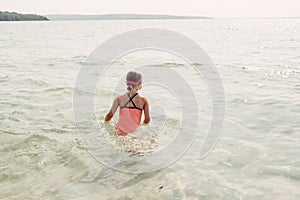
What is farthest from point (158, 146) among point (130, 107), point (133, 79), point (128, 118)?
point (133, 79)

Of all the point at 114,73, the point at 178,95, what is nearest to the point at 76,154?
the point at 178,95

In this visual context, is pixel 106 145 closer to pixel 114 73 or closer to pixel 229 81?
pixel 229 81

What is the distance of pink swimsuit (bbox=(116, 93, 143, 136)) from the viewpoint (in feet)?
22.5

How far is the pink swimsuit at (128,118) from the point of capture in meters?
6.85

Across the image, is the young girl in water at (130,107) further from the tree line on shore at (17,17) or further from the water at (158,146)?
the tree line on shore at (17,17)

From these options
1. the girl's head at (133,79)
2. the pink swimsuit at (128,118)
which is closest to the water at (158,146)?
the pink swimsuit at (128,118)

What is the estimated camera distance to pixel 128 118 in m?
6.93

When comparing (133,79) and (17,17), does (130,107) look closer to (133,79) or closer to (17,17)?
(133,79)

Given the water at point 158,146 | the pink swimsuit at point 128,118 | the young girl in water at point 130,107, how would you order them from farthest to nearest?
the pink swimsuit at point 128,118
the young girl in water at point 130,107
the water at point 158,146

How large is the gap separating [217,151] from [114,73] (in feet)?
36.4

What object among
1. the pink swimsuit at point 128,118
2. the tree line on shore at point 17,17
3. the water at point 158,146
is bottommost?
the water at point 158,146

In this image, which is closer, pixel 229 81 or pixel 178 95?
pixel 178 95

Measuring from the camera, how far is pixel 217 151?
6.71 metres

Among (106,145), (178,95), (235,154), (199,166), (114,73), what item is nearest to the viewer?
(199,166)
